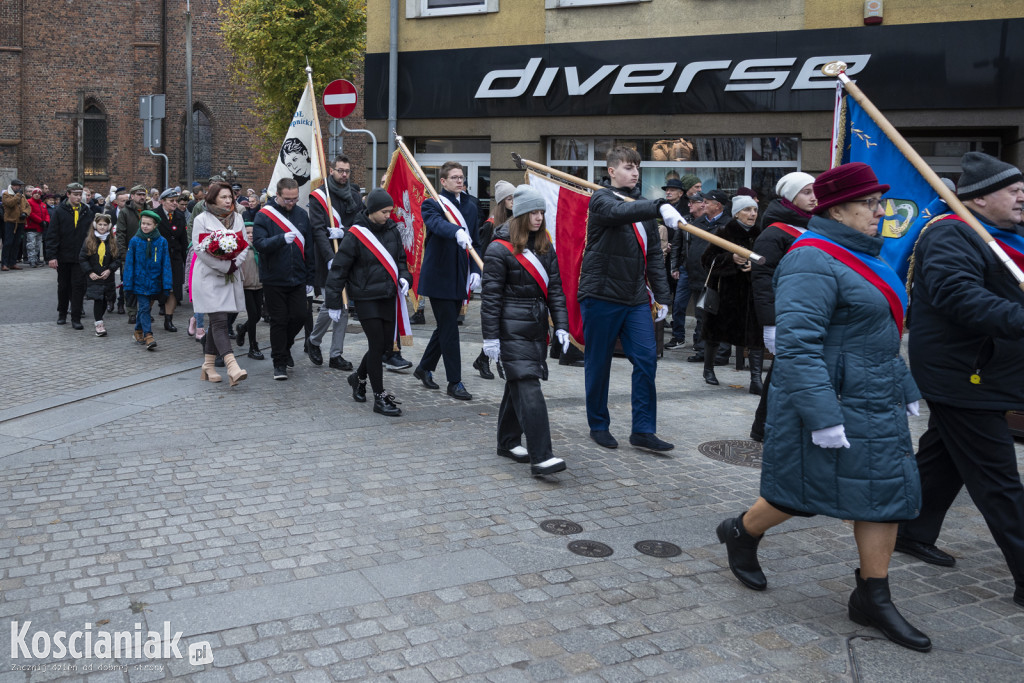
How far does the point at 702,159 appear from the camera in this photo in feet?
50.9

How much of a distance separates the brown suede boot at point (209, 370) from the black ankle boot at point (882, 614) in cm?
681

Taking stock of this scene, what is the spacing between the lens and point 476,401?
28.0 ft

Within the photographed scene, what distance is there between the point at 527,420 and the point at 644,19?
1105 centimetres

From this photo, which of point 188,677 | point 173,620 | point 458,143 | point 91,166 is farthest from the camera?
point 91,166

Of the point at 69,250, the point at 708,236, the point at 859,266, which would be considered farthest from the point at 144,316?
the point at 859,266

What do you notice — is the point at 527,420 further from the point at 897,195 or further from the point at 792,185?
the point at 792,185

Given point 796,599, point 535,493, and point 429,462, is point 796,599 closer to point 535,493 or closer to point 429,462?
point 535,493

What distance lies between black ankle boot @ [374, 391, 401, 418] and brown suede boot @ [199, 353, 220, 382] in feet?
7.06

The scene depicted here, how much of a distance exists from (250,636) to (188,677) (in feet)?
1.19

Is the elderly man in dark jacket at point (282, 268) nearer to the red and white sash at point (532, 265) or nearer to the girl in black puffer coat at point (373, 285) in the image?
the girl in black puffer coat at point (373, 285)

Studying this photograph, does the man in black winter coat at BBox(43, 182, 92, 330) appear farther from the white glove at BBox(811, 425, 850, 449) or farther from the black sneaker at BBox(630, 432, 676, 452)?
the white glove at BBox(811, 425, 850, 449)

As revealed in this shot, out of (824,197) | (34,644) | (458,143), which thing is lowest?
(34,644)

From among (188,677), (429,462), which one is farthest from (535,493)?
(188,677)

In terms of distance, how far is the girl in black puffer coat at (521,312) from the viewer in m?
6.22
